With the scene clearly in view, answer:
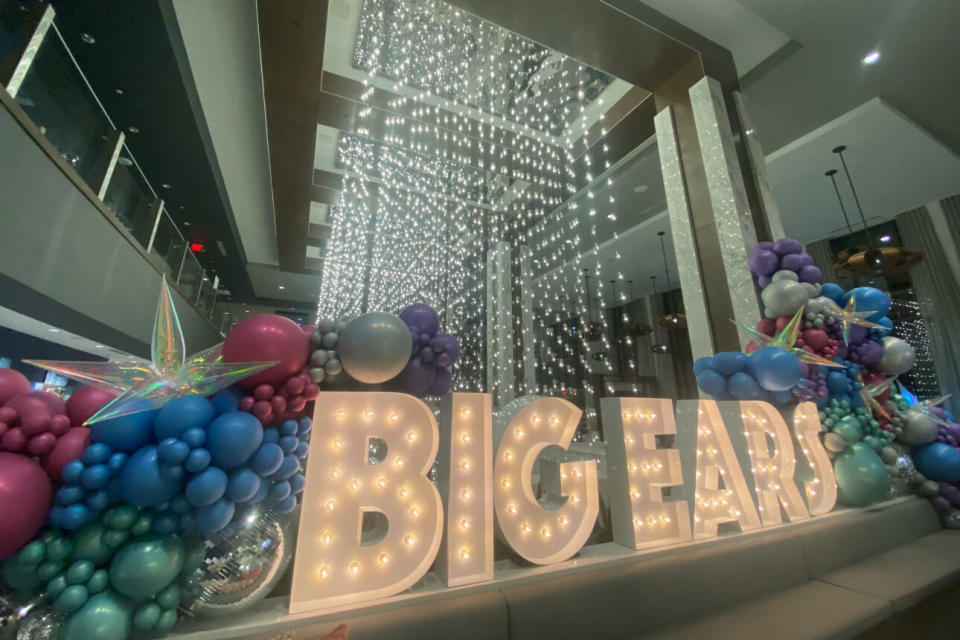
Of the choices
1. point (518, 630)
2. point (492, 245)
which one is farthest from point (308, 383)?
point (492, 245)

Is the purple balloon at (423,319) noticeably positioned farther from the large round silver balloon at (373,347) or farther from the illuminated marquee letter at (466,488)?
the illuminated marquee letter at (466,488)

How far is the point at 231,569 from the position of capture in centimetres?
91

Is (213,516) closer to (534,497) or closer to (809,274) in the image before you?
(534,497)

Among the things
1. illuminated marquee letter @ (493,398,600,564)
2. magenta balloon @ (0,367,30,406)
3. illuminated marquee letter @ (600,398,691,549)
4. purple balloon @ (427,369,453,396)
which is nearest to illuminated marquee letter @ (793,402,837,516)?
illuminated marquee letter @ (600,398,691,549)

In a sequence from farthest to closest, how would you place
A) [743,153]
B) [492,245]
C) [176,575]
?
[492,245] < [743,153] < [176,575]

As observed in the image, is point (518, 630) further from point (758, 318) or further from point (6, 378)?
point (758, 318)

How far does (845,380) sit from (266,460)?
2.86 meters

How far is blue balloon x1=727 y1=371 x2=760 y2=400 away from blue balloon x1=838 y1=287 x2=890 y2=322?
3.47 feet

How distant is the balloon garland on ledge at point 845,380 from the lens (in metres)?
1.91

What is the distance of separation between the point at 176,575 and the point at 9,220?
3.49 metres

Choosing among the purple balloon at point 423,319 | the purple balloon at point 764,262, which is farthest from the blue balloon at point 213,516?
the purple balloon at point 764,262

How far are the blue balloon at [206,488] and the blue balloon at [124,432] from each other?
0.57 feet

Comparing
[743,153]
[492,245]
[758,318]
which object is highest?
[492,245]

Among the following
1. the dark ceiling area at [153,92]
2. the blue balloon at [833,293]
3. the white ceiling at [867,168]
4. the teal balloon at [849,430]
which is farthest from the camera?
the white ceiling at [867,168]
